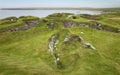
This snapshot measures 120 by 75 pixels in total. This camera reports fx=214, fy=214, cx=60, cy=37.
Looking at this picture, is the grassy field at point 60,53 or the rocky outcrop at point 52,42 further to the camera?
the rocky outcrop at point 52,42

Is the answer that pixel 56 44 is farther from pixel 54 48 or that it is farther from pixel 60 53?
pixel 60 53

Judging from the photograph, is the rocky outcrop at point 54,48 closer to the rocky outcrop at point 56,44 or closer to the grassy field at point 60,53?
the rocky outcrop at point 56,44

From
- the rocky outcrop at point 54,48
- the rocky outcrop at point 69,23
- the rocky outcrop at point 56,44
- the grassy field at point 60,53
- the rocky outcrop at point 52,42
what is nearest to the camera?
the grassy field at point 60,53

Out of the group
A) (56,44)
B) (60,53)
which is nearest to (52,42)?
(56,44)

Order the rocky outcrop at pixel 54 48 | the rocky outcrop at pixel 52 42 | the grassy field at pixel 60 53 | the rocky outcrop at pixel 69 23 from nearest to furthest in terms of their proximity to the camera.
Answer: the grassy field at pixel 60 53 → the rocky outcrop at pixel 54 48 → the rocky outcrop at pixel 52 42 → the rocky outcrop at pixel 69 23

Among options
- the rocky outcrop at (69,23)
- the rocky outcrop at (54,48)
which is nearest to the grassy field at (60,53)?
the rocky outcrop at (54,48)

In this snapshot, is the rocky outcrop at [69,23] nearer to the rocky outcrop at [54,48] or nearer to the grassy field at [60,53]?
the grassy field at [60,53]

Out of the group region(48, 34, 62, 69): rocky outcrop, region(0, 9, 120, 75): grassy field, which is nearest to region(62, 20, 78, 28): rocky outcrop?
region(0, 9, 120, 75): grassy field

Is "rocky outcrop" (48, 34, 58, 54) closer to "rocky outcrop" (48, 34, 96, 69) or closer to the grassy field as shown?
"rocky outcrop" (48, 34, 96, 69)

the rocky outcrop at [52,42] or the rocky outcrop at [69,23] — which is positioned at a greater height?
the rocky outcrop at [69,23]
